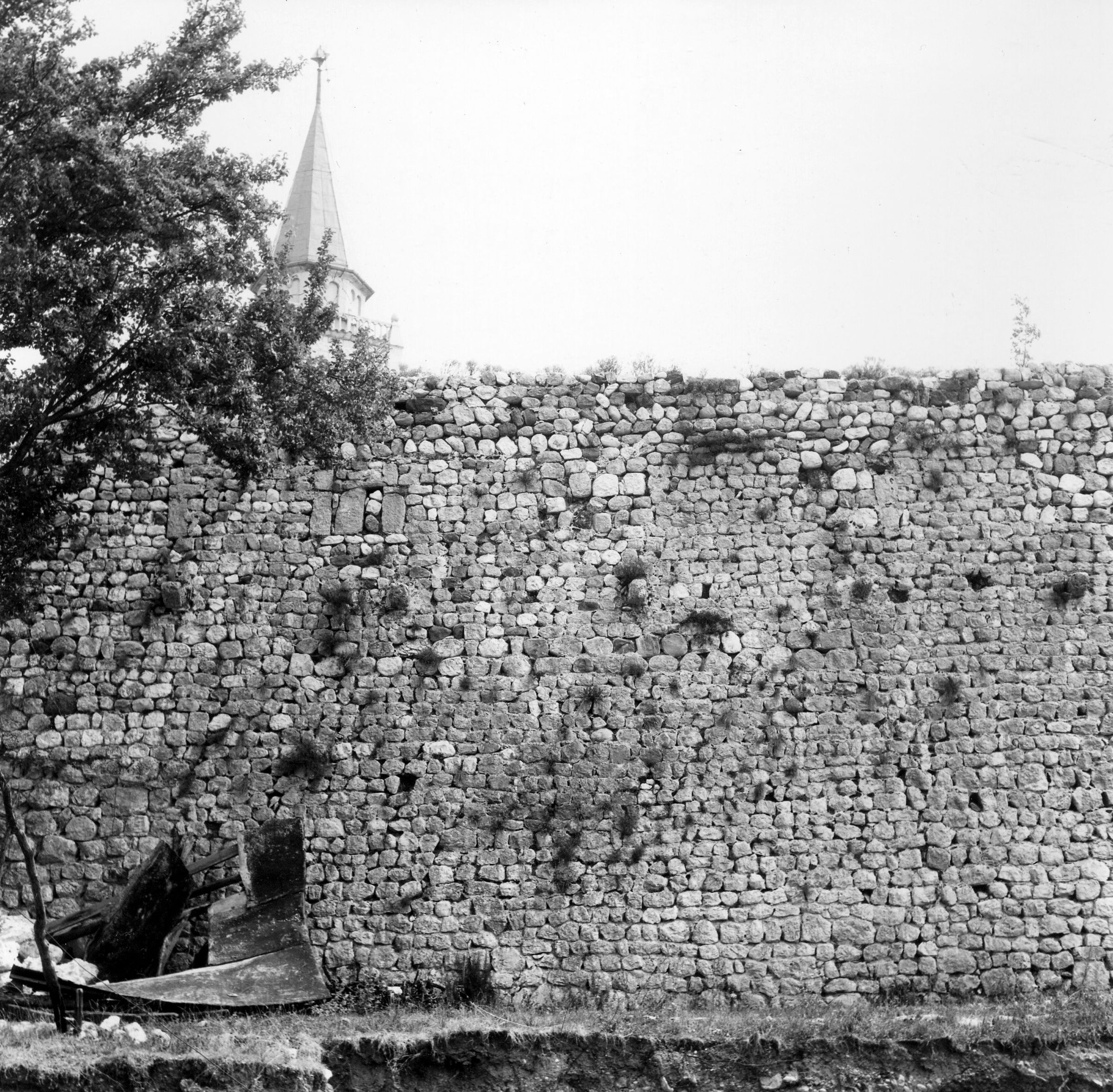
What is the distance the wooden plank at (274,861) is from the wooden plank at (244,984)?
0.58 meters

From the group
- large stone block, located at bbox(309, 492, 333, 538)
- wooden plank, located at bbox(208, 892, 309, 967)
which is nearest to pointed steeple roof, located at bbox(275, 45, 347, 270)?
large stone block, located at bbox(309, 492, 333, 538)

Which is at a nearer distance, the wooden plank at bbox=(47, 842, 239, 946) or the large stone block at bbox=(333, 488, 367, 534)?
the wooden plank at bbox=(47, 842, 239, 946)

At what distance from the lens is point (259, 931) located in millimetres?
11156

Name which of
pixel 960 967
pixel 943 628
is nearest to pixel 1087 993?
pixel 960 967

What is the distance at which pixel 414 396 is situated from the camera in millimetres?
12867

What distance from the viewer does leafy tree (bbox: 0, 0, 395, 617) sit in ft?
35.8

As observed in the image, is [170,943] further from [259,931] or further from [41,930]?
[41,930]

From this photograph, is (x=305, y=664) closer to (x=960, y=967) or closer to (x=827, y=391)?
(x=827, y=391)

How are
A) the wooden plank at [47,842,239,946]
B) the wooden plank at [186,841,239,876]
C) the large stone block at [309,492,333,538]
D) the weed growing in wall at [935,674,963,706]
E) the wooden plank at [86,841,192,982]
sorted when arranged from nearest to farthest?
the wooden plank at [86,841,192,982]
the wooden plank at [47,842,239,946]
the wooden plank at [186,841,239,876]
the weed growing in wall at [935,674,963,706]
the large stone block at [309,492,333,538]

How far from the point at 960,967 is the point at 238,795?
6686mm

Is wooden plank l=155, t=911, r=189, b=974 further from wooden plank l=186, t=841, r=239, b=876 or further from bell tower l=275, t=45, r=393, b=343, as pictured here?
bell tower l=275, t=45, r=393, b=343

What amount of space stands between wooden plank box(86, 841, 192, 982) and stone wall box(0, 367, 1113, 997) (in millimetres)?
441

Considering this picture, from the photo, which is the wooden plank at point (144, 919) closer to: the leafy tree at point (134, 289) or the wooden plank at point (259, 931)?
the wooden plank at point (259, 931)

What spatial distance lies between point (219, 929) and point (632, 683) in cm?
423
